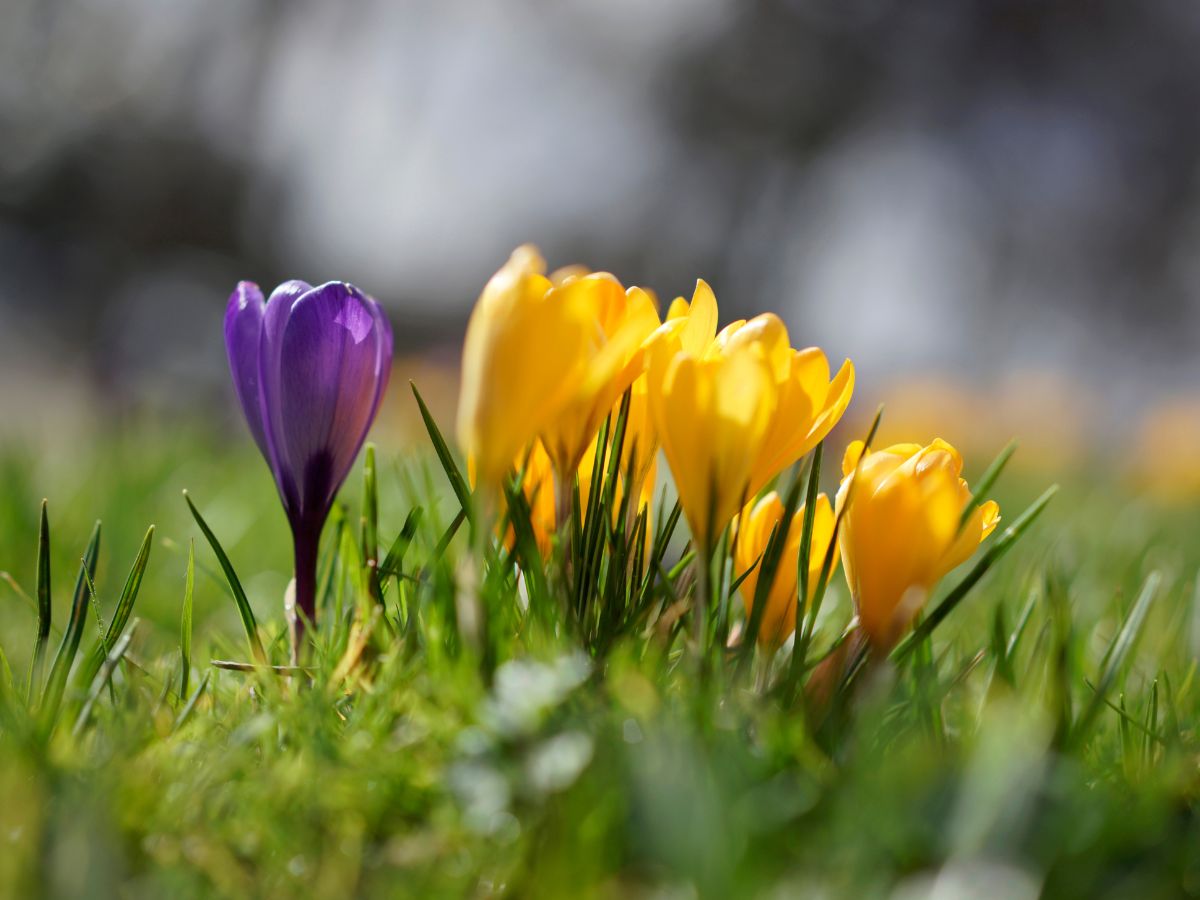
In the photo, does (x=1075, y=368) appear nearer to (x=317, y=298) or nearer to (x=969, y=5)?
(x=969, y=5)

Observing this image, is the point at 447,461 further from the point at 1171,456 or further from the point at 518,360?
the point at 1171,456

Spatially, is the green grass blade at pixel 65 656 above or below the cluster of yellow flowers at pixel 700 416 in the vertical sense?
below

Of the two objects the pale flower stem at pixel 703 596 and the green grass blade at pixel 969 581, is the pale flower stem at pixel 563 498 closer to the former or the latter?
the pale flower stem at pixel 703 596

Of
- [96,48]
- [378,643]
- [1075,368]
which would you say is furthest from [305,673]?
[1075,368]

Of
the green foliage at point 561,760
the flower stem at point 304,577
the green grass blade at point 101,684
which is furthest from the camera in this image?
the flower stem at point 304,577

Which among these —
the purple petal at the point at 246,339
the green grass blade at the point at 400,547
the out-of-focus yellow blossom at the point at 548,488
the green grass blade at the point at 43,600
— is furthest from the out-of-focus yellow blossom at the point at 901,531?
the green grass blade at the point at 43,600

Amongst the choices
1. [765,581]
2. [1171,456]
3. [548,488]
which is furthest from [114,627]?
[1171,456]

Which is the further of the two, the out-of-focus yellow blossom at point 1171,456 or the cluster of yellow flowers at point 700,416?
the out-of-focus yellow blossom at point 1171,456

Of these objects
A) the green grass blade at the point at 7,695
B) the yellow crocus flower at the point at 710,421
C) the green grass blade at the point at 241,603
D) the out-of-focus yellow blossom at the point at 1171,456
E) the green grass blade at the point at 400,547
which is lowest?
the out-of-focus yellow blossom at the point at 1171,456
